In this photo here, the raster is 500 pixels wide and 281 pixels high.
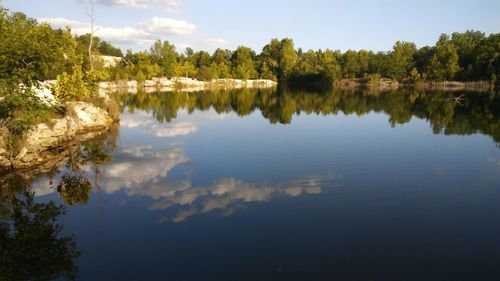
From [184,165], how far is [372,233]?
39.0ft

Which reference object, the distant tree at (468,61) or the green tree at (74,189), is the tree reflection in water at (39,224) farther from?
the distant tree at (468,61)

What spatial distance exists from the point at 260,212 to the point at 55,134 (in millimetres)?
19057

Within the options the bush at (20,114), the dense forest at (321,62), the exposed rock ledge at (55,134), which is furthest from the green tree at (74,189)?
the dense forest at (321,62)

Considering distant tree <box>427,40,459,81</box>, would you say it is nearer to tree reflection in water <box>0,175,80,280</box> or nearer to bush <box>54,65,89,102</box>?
bush <box>54,65,89,102</box>

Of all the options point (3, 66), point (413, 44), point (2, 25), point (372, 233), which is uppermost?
point (413, 44)

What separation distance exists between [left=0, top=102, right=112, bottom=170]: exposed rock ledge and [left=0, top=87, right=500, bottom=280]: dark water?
4.78 feet

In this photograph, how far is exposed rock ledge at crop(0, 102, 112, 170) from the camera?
19.8m

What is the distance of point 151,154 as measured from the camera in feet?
79.7

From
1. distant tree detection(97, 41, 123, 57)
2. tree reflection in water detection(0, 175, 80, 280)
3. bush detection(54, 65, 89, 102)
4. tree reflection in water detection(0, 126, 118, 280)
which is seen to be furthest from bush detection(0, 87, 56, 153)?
distant tree detection(97, 41, 123, 57)

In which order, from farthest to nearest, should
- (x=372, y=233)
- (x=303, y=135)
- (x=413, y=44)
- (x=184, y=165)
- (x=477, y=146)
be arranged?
(x=413, y=44) < (x=303, y=135) < (x=477, y=146) < (x=184, y=165) < (x=372, y=233)

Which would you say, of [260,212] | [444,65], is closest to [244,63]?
[444,65]

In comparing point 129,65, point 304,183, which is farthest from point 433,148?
point 129,65

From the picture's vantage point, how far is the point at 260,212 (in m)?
14.1

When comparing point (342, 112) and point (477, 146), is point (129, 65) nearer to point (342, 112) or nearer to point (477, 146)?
point (342, 112)
